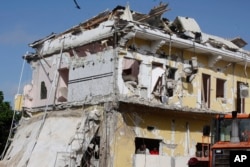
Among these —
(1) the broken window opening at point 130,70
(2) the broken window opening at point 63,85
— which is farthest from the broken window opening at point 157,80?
(2) the broken window opening at point 63,85

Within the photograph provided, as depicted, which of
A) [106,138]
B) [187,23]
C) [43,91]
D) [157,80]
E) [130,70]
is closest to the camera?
[106,138]

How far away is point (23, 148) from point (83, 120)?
3.28 metres

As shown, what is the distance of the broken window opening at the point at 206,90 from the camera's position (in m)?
21.7

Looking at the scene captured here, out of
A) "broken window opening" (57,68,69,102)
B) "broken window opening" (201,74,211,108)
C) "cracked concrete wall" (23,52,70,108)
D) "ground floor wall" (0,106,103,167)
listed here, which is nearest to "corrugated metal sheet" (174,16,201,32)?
"broken window opening" (201,74,211,108)

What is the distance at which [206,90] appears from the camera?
22.1 meters

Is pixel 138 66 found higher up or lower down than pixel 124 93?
higher up

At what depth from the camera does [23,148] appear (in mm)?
19656

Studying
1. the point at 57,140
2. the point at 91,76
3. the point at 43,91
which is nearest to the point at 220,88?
the point at 91,76

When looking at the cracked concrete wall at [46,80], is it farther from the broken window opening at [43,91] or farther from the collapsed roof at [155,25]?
the collapsed roof at [155,25]

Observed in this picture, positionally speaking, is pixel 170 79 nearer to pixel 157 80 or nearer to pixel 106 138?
pixel 157 80

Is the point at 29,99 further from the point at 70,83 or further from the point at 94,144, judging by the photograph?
the point at 94,144

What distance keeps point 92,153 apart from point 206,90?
691 cm

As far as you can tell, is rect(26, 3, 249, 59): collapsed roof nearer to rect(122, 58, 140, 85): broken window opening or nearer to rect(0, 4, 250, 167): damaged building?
rect(0, 4, 250, 167): damaged building

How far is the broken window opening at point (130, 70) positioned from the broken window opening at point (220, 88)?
5708mm
